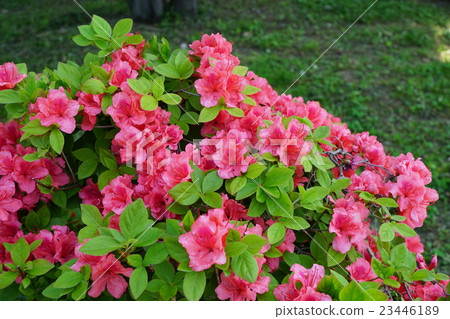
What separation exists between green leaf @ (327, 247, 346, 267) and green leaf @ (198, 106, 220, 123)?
1.98ft

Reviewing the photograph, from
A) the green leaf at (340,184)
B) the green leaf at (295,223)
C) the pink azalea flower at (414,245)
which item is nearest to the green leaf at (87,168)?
the green leaf at (295,223)

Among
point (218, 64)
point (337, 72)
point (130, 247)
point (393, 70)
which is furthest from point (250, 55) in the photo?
point (130, 247)

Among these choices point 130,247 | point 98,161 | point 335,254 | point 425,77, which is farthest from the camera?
point 425,77

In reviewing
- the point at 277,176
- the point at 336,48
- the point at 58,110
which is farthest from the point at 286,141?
the point at 336,48

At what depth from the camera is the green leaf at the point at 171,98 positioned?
1649 millimetres

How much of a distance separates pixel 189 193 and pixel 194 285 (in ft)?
0.92

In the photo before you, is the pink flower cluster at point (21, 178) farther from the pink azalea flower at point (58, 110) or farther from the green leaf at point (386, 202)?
the green leaf at point (386, 202)

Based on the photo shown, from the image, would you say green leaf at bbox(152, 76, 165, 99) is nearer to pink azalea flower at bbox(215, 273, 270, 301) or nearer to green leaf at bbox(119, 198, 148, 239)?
green leaf at bbox(119, 198, 148, 239)

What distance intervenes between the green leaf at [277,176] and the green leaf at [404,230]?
1.33 ft

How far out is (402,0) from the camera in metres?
7.12

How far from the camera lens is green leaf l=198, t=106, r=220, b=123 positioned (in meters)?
1.61

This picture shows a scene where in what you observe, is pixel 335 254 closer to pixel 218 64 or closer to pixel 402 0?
pixel 218 64

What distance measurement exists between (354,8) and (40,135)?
6.05 m

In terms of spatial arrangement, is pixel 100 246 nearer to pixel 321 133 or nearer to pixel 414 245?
pixel 321 133
